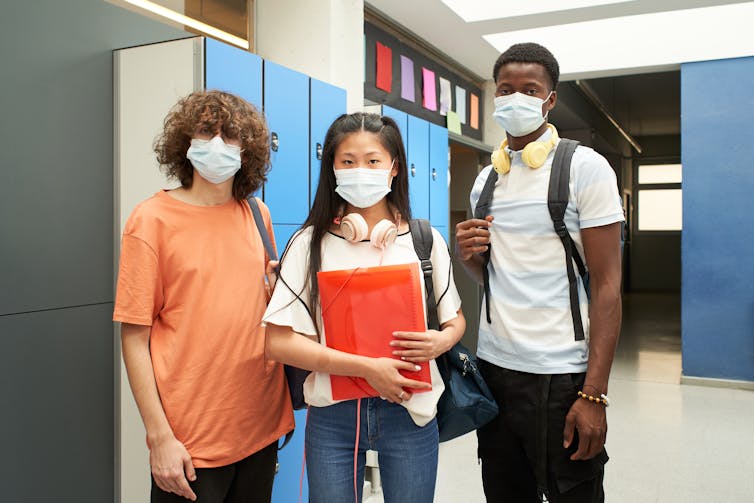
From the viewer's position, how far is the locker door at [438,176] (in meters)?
4.30

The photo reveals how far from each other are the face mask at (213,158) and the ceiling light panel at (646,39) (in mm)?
3913

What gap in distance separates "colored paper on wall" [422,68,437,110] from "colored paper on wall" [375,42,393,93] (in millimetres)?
551

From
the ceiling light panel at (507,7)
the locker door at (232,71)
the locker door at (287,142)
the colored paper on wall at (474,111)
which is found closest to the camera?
the locker door at (232,71)

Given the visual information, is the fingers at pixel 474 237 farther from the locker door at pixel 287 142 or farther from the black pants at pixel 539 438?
the locker door at pixel 287 142

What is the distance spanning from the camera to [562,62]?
5590 millimetres

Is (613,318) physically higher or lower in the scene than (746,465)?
higher

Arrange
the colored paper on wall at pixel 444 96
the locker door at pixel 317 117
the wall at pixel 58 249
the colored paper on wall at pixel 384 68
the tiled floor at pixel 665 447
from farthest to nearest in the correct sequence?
the colored paper on wall at pixel 444 96 < the colored paper on wall at pixel 384 68 < the tiled floor at pixel 665 447 < the locker door at pixel 317 117 < the wall at pixel 58 249

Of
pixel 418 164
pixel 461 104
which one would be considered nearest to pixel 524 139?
pixel 418 164

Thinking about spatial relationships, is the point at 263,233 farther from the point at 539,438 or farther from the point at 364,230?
the point at 539,438

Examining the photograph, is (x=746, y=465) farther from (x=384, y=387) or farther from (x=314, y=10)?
(x=314, y=10)

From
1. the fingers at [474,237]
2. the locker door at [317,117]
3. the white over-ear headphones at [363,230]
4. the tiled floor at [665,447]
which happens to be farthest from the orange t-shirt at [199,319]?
the tiled floor at [665,447]

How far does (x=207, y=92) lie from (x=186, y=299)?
0.54 meters

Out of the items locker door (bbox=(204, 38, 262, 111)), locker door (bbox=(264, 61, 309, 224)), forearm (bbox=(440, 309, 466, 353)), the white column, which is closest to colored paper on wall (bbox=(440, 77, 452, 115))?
the white column

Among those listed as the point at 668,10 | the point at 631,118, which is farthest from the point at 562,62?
the point at 631,118
